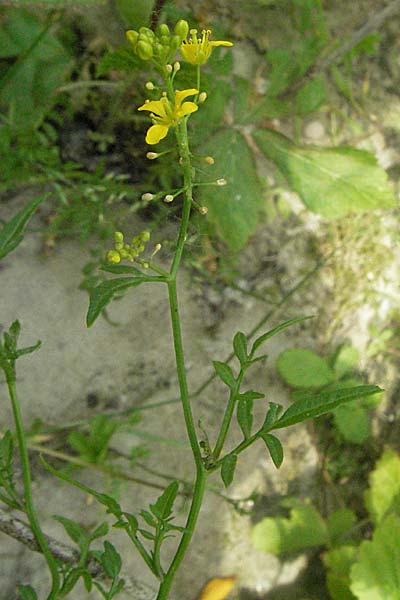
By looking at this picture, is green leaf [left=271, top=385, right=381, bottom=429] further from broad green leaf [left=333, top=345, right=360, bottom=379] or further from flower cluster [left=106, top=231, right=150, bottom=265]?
broad green leaf [left=333, top=345, right=360, bottom=379]

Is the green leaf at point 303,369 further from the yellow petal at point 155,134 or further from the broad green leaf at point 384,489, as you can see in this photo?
the yellow petal at point 155,134

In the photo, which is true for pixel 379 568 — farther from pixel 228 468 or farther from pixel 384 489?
pixel 228 468

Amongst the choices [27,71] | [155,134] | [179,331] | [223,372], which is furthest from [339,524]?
[27,71]

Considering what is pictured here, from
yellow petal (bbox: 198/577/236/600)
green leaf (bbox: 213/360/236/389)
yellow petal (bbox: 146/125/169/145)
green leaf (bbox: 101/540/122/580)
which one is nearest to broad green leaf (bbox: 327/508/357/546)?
yellow petal (bbox: 198/577/236/600)

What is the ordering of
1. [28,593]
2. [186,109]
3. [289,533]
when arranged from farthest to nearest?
[289,533] → [28,593] → [186,109]

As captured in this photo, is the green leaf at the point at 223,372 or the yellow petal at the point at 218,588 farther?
the yellow petal at the point at 218,588

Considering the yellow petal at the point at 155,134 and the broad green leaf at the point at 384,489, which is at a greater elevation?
the broad green leaf at the point at 384,489

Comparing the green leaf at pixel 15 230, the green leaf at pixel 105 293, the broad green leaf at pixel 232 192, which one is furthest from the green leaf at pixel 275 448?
the broad green leaf at pixel 232 192
